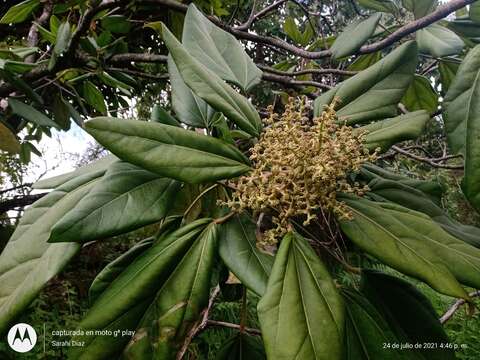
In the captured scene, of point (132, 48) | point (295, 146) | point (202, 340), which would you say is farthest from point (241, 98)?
point (132, 48)

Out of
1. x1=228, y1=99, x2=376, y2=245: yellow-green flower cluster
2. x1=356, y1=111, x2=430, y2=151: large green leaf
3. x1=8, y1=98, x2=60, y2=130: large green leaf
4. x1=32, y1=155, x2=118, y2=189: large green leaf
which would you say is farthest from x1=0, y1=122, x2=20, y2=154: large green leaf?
x1=356, y1=111, x2=430, y2=151: large green leaf

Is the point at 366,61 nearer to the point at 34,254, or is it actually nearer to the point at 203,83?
the point at 203,83

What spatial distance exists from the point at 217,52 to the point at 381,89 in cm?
29

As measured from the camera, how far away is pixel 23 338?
33.7 inches

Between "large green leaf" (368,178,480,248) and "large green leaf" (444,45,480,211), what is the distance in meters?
0.16

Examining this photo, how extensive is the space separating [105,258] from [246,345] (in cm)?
267

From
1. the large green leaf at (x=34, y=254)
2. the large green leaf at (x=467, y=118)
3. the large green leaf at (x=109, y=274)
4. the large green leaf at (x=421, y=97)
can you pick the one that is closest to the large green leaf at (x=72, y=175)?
the large green leaf at (x=34, y=254)

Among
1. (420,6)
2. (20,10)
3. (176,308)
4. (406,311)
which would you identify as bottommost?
(406,311)

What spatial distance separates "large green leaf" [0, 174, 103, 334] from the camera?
0.44 metres

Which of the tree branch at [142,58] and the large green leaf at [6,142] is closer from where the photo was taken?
the large green leaf at [6,142]

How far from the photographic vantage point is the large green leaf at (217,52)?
65cm

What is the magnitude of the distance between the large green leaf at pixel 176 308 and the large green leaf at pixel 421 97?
29.6 inches

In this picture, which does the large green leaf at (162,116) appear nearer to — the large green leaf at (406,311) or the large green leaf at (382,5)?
the large green leaf at (406,311)

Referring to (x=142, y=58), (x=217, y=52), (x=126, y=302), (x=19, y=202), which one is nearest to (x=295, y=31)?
(x=142, y=58)
